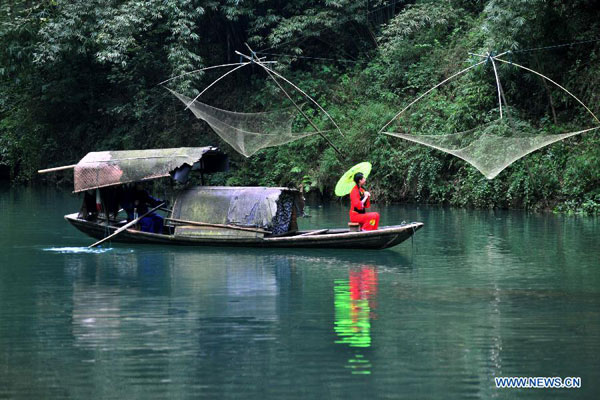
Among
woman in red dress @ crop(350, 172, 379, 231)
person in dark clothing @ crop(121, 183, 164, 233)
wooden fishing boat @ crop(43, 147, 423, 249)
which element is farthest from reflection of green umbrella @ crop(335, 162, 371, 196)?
person in dark clothing @ crop(121, 183, 164, 233)

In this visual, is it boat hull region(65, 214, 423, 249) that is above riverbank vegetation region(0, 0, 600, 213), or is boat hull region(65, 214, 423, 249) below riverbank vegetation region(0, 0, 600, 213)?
below

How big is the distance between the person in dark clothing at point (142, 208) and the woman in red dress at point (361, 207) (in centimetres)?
393

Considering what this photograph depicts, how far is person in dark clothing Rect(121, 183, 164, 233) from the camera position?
17.5 metres

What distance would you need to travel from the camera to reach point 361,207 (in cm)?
1580

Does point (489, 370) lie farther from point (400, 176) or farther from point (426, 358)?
point (400, 176)

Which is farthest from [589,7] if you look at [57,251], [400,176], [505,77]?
[57,251]

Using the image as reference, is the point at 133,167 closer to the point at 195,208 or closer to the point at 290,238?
the point at 195,208

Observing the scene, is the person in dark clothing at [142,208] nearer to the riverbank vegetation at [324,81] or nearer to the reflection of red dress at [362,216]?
the reflection of red dress at [362,216]

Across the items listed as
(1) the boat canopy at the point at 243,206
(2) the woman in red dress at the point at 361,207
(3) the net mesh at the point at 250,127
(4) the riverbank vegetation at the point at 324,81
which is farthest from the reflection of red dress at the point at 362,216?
(4) the riverbank vegetation at the point at 324,81

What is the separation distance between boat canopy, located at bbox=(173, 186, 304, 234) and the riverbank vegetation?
24.9 feet

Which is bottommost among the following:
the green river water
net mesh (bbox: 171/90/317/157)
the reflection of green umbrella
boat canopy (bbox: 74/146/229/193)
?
the green river water

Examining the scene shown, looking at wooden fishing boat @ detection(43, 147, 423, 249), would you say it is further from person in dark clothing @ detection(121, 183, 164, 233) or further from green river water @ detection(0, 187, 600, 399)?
green river water @ detection(0, 187, 600, 399)

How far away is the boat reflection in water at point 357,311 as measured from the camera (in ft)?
28.4

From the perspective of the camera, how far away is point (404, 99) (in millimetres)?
28328
